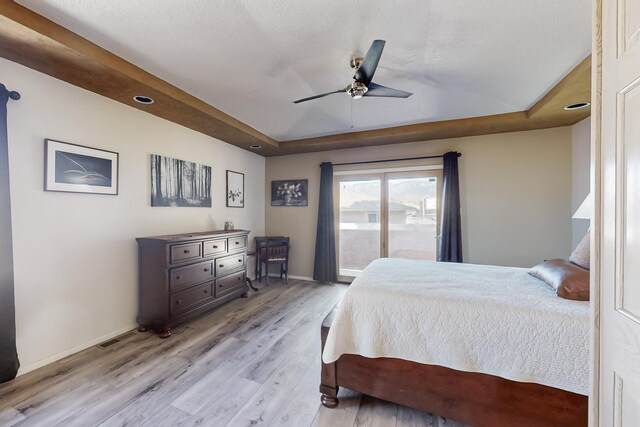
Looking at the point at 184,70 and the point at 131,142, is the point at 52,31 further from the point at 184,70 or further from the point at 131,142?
the point at 131,142

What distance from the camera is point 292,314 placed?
10.6ft

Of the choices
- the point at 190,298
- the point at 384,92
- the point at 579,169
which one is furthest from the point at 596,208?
the point at 579,169

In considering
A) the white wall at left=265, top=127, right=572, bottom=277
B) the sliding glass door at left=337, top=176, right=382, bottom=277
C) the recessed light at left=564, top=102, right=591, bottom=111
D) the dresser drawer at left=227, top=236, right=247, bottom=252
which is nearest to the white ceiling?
the recessed light at left=564, top=102, right=591, bottom=111

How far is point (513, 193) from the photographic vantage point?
368 centimetres

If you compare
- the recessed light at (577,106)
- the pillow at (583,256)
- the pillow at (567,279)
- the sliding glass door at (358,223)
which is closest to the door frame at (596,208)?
the pillow at (567,279)

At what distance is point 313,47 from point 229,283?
2.98 meters

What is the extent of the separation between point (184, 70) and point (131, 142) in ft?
3.66

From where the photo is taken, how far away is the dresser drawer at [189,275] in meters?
2.72

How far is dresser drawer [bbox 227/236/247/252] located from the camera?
357 cm

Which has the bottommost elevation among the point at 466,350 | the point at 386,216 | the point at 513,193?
the point at 466,350

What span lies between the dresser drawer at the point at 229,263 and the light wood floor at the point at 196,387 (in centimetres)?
75

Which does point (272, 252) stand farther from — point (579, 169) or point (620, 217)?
point (579, 169)

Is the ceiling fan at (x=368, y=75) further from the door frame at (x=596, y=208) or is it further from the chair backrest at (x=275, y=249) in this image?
the chair backrest at (x=275, y=249)

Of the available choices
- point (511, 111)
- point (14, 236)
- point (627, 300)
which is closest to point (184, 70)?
point (14, 236)
